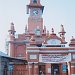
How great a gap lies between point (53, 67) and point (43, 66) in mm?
1604

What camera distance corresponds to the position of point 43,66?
34938 mm

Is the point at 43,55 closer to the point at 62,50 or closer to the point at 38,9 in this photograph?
the point at 62,50

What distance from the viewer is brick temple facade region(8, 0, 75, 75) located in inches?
1113

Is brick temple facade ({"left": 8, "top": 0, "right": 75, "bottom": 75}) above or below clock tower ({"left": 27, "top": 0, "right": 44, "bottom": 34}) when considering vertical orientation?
below

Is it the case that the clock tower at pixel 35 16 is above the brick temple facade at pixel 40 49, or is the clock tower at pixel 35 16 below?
above

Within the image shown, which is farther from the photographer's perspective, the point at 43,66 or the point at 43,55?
the point at 43,66

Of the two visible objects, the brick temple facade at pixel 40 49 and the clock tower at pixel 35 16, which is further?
the clock tower at pixel 35 16

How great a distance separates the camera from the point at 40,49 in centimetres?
2869

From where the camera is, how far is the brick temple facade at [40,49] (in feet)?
92.7

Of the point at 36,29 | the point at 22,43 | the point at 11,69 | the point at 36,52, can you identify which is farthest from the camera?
the point at 36,29

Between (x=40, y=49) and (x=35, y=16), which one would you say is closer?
(x=40, y=49)

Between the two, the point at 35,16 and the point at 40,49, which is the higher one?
the point at 35,16

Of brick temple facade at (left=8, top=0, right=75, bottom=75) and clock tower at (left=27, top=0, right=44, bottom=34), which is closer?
brick temple facade at (left=8, top=0, right=75, bottom=75)

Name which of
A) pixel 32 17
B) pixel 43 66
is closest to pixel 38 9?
pixel 32 17
